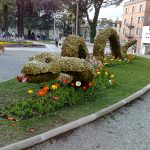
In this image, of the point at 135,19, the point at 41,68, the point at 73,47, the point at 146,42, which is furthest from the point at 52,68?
the point at 135,19

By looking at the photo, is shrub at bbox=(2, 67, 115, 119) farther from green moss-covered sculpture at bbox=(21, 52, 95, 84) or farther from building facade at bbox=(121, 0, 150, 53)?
building facade at bbox=(121, 0, 150, 53)

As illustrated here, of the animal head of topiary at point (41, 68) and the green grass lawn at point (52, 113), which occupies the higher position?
the animal head of topiary at point (41, 68)

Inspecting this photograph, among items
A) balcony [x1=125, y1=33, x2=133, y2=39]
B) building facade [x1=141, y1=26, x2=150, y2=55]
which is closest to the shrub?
building facade [x1=141, y1=26, x2=150, y2=55]

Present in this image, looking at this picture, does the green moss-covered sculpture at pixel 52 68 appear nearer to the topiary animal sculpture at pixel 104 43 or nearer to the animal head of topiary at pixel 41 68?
the animal head of topiary at pixel 41 68

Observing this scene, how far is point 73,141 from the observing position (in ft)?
16.2

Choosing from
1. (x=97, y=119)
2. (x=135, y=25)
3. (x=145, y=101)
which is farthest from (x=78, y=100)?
(x=135, y=25)

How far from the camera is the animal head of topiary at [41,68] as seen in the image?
5.78 metres

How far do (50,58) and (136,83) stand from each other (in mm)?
4761

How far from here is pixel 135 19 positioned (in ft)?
183

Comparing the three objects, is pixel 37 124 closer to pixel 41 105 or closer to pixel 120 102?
pixel 41 105

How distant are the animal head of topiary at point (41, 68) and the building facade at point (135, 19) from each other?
45.1 meters

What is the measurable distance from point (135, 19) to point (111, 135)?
53.4 meters

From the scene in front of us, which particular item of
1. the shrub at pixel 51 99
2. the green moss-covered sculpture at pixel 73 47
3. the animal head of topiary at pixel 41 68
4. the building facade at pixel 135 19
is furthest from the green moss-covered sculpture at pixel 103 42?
the building facade at pixel 135 19

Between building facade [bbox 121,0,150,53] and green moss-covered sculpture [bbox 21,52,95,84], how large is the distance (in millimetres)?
44338
